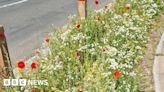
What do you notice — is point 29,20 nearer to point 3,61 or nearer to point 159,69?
point 159,69

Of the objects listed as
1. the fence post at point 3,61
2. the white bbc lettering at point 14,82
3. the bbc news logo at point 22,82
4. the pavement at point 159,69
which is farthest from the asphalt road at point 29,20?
the white bbc lettering at point 14,82

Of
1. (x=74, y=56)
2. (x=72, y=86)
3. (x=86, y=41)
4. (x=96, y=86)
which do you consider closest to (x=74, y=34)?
(x=86, y=41)

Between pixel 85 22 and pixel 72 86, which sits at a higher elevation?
pixel 85 22

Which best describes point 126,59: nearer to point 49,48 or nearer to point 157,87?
point 157,87

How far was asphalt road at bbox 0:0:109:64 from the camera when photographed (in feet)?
31.8

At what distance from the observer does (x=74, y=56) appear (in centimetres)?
670

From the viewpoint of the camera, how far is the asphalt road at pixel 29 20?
31.8ft

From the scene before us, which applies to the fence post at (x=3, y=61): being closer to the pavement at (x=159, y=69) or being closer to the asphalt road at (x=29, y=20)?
the pavement at (x=159, y=69)

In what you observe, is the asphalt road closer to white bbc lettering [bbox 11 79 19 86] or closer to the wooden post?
the wooden post

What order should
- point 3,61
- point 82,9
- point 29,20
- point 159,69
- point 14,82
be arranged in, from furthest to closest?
point 29,20, point 82,9, point 159,69, point 3,61, point 14,82

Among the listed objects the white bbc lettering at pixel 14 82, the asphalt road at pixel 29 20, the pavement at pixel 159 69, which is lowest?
the pavement at pixel 159 69

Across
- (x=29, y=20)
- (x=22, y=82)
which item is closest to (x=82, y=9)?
(x=22, y=82)

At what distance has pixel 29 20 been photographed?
12.5 m

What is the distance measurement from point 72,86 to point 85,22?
2.74 metres
